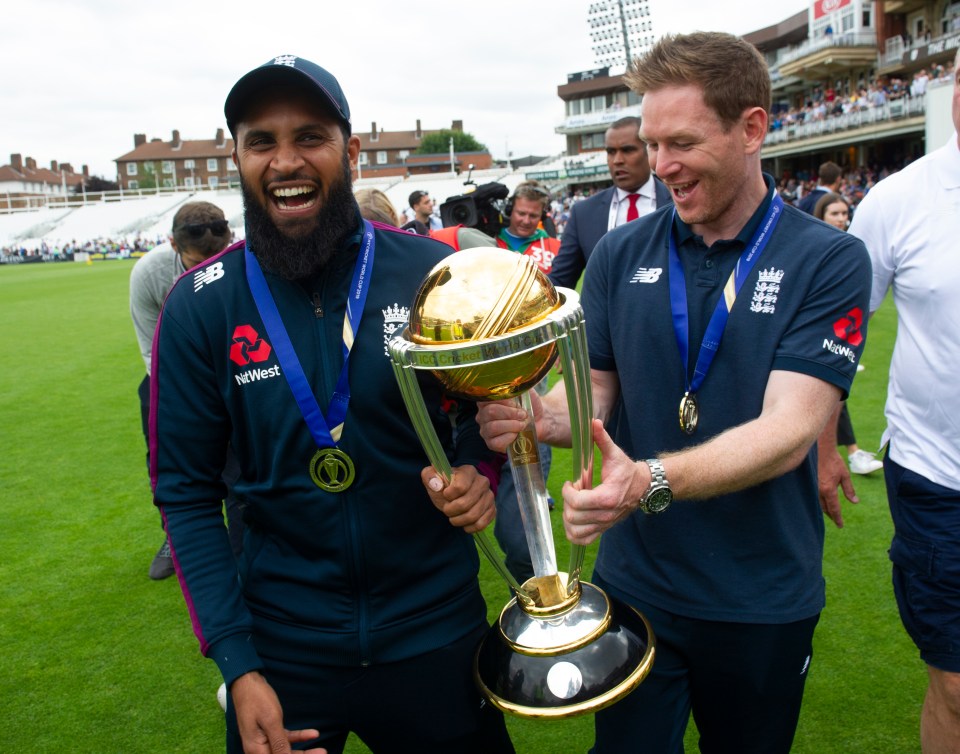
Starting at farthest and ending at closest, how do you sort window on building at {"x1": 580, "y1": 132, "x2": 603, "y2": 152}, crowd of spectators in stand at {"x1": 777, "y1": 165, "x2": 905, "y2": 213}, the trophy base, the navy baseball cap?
1. window on building at {"x1": 580, "y1": 132, "x2": 603, "y2": 152}
2. crowd of spectators in stand at {"x1": 777, "y1": 165, "x2": 905, "y2": 213}
3. the navy baseball cap
4. the trophy base

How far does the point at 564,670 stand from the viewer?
1.50 m

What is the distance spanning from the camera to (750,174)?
6.65 feet

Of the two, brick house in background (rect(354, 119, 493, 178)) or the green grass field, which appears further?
brick house in background (rect(354, 119, 493, 178))

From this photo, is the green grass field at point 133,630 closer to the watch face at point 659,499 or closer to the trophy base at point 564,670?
the trophy base at point 564,670

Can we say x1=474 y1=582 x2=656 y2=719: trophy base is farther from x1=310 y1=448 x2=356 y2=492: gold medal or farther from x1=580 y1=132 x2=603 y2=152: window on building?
x1=580 y1=132 x2=603 y2=152: window on building

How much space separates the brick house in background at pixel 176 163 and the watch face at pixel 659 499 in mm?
110794

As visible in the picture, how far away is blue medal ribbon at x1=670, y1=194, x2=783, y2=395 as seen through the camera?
1946mm

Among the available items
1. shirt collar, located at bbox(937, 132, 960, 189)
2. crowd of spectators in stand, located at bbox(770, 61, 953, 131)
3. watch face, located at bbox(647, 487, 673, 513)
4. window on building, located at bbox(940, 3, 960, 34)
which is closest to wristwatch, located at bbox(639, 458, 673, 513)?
watch face, located at bbox(647, 487, 673, 513)

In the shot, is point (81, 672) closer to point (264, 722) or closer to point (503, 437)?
point (264, 722)

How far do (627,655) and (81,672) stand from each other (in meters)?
3.40

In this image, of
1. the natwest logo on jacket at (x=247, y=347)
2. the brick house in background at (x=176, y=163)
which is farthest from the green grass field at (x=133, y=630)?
the brick house in background at (x=176, y=163)

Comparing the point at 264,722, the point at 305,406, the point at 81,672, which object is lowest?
the point at 81,672

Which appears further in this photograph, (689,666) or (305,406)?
(689,666)

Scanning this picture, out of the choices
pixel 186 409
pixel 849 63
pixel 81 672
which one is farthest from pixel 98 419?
pixel 849 63
